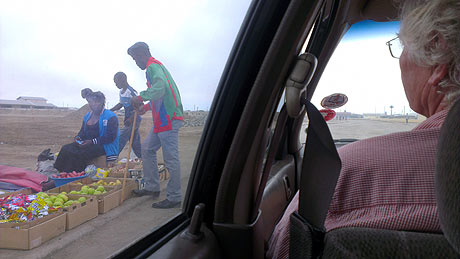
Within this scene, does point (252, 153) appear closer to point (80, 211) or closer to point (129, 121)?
point (129, 121)

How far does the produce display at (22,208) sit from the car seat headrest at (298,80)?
927mm

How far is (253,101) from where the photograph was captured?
1.32 metres

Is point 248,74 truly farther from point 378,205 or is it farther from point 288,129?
point 288,129

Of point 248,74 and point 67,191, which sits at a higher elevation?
point 248,74

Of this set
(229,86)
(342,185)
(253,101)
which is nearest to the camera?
(342,185)

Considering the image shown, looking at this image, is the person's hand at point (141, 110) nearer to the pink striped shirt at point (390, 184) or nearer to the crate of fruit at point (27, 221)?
the crate of fruit at point (27, 221)

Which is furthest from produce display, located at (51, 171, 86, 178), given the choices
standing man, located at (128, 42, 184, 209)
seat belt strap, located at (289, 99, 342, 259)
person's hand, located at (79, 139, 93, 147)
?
seat belt strap, located at (289, 99, 342, 259)

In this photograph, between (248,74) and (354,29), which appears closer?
(248,74)

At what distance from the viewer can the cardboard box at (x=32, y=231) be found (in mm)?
854

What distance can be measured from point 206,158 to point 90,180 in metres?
0.52

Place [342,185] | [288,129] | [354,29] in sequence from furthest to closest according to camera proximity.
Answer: [288,129]
[354,29]
[342,185]

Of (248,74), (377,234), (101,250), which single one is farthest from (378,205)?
(101,250)

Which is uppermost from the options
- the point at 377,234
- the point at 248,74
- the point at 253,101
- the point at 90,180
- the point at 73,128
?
the point at 248,74

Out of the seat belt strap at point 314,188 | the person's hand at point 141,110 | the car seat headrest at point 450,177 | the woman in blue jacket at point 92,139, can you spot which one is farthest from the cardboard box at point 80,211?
the car seat headrest at point 450,177
